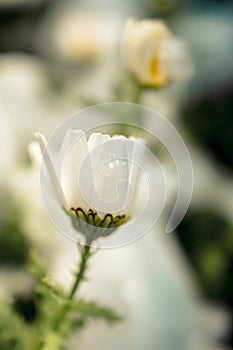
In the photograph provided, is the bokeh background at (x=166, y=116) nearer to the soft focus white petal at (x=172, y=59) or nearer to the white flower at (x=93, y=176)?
the soft focus white petal at (x=172, y=59)

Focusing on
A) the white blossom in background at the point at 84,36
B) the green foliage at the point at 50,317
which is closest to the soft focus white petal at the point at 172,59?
the green foliage at the point at 50,317

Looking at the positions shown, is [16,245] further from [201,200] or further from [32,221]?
[201,200]

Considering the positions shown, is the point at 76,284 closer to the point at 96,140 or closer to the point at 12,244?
the point at 96,140

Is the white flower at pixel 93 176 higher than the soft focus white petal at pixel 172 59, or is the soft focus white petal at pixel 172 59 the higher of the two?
the white flower at pixel 93 176

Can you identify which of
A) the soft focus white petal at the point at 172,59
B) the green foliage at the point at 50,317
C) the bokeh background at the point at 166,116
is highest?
the soft focus white petal at the point at 172,59

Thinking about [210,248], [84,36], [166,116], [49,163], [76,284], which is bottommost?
[210,248]

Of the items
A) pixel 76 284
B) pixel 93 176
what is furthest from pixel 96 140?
pixel 76 284

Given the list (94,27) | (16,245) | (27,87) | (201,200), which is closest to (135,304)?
(16,245)
